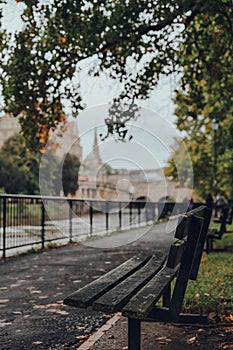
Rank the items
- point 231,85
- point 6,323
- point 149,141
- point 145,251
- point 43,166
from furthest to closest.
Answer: point 43,166 → point 149,141 → point 231,85 → point 145,251 → point 6,323

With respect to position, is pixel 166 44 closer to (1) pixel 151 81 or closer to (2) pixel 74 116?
(1) pixel 151 81

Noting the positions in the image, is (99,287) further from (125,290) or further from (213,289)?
(213,289)

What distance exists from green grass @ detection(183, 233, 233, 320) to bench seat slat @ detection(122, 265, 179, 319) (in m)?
1.11

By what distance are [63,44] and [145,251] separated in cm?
493

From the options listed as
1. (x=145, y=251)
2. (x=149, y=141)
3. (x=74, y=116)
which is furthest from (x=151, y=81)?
(x=149, y=141)

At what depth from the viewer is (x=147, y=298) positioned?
12.1 ft

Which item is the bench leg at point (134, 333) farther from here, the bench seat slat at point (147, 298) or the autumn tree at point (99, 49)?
the autumn tree at point (99, 49)

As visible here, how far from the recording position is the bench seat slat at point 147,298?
3.37 meters

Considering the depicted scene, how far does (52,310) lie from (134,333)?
236 cm

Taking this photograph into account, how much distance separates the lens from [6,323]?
5.27m

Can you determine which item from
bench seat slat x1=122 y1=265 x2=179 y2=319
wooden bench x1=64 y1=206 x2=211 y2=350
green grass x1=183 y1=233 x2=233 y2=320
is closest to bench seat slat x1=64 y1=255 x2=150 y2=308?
wooden bench x1=64 y1=206 x2=211 y2=350

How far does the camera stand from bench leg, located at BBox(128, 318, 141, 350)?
3.66 m

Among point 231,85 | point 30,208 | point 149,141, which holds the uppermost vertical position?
point 231,85

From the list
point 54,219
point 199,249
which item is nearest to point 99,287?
point 199,249
